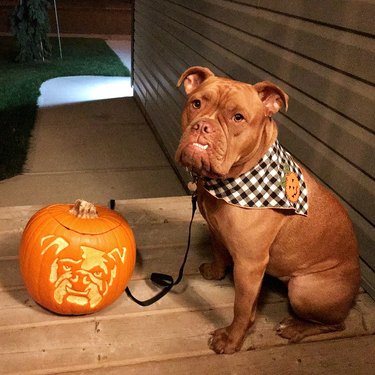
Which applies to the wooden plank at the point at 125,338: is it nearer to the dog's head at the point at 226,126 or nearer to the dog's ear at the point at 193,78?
the dog's head at the point at 226,126

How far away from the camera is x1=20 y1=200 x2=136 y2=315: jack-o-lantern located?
1.80 m

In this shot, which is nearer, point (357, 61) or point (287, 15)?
point (357, 61)

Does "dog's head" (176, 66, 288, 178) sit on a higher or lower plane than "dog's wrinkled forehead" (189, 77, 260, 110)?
lower

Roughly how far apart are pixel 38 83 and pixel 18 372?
7.90 meters

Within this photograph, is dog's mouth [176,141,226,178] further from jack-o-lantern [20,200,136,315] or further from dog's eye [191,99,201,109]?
jack-o-lantern [20,200,136,315]

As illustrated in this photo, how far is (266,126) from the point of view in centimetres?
173

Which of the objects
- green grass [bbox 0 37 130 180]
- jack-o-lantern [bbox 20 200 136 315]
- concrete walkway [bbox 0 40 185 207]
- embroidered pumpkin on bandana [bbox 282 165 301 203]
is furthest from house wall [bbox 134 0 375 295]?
Result: green grass [bbox 0 37 130 180]

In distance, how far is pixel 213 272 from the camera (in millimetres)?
2246

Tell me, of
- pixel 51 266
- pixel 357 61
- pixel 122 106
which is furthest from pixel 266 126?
pixel 122 106

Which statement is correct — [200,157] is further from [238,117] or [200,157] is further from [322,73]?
[322,73]

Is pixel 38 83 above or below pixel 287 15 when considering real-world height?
below

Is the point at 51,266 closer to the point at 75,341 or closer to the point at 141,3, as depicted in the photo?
the point at 75,341

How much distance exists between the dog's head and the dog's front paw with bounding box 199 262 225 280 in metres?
0.69

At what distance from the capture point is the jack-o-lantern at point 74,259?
70.8 inches
